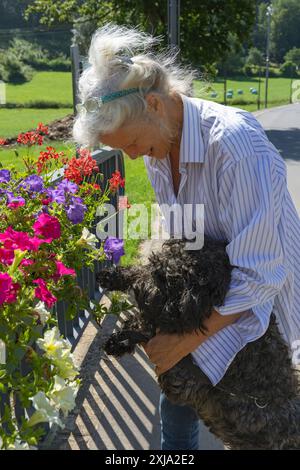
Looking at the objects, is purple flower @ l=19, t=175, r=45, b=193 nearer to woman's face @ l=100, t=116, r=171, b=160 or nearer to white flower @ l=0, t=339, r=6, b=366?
woman's face @ l=100, t=116, r=171, b=160

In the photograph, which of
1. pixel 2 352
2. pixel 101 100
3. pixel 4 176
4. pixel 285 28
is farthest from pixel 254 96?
pixel 2 352

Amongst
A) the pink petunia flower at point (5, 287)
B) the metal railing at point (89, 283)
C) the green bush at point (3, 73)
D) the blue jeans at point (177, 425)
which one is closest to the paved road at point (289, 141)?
the metal railing at point (89, 283)

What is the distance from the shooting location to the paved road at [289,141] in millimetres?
11109

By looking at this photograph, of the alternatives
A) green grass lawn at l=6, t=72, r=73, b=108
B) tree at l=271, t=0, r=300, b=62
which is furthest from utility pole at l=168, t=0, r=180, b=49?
tree at l=271, t=0, r=300, b=62

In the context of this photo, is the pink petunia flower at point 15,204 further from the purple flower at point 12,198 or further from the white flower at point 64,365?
the white flower at point 64,365

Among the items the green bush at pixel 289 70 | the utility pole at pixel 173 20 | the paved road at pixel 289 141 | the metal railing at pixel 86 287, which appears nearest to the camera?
the metal railing at pixel 86 287

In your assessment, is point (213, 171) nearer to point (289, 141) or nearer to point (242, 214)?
point (242, 214)

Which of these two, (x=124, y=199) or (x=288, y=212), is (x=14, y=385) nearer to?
(x=288, y=212)

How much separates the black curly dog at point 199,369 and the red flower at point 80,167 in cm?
129

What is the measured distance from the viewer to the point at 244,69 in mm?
75500

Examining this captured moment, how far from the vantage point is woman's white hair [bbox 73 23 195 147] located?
1.88 meters

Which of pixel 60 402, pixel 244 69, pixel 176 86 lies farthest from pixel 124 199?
pixel 244 69

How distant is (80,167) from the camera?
11.1 ft

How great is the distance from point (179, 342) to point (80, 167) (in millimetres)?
1759
